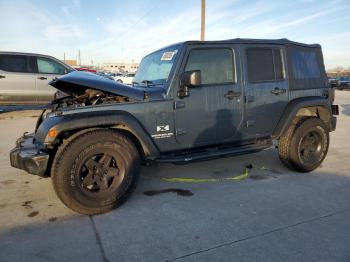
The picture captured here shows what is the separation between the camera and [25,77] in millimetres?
10273

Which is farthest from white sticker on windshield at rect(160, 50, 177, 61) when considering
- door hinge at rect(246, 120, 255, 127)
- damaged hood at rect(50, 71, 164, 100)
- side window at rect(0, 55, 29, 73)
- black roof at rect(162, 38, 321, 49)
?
side window at rect(0, 55, 29, 73)

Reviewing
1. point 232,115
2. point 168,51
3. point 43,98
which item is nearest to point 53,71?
point 43,98

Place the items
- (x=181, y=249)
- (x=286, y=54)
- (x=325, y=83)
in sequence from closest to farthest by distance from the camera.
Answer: (x=181, y=249), (x=286, y=54), (x=325, y=83)

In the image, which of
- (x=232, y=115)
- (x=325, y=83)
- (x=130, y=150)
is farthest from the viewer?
(x=325, y=83)

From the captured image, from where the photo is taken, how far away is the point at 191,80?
3865mm

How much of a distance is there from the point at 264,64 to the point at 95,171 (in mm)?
2838

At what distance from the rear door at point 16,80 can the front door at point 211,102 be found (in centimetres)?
783

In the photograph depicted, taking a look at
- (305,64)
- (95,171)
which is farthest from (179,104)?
(305,64)

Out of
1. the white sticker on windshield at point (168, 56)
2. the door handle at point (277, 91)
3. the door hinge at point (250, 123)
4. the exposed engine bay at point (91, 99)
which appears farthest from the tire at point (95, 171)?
the door handle at point (277, 91)

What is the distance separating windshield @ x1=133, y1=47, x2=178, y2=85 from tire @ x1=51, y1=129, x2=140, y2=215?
108cm

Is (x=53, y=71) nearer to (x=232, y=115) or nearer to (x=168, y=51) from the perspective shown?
(x=168, y=51)

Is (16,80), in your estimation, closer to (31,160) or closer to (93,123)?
(31,160)

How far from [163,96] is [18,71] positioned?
814cm

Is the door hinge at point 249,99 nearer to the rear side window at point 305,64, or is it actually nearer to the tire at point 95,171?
the rear side window at point 305,64
